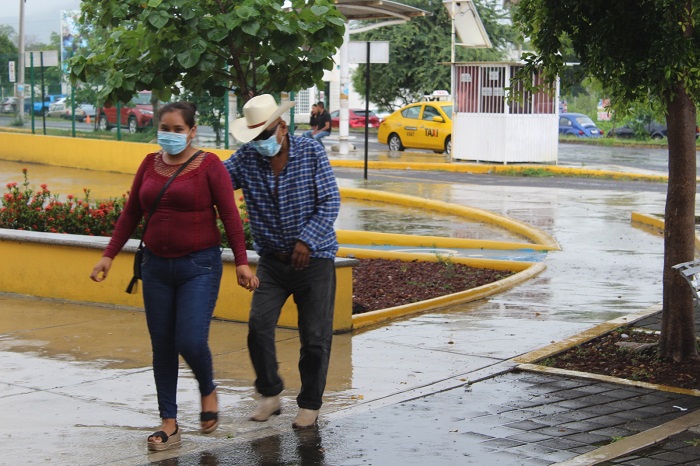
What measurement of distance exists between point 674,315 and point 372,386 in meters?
2.22

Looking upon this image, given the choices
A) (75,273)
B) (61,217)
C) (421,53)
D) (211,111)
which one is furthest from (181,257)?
(421,53)

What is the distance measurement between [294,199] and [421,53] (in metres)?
44.0

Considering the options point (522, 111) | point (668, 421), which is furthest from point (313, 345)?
point (522, 111)

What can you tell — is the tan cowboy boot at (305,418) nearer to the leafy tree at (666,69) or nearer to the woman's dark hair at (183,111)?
the woman's dark hair at (183,111)

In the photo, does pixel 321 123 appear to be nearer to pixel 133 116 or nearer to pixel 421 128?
pixel 133 116

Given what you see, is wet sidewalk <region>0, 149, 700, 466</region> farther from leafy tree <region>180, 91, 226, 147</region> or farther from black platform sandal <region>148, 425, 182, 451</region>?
leafy tree <region>180, 91, 226, 147</region>

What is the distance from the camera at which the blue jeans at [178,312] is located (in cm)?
571

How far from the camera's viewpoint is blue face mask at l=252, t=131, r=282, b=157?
5949 mm

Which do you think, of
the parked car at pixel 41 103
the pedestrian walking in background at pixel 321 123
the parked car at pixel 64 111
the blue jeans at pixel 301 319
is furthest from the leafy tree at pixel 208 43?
the parked car at pixel 41 103

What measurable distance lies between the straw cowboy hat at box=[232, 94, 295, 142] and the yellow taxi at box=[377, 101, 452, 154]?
24.8 metres

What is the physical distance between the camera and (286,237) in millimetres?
6027

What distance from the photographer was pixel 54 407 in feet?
21.2

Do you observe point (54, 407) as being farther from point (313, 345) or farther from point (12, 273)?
point (12, 273)

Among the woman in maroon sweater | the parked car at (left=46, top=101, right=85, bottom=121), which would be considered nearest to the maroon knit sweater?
the woman in maroon sweater
